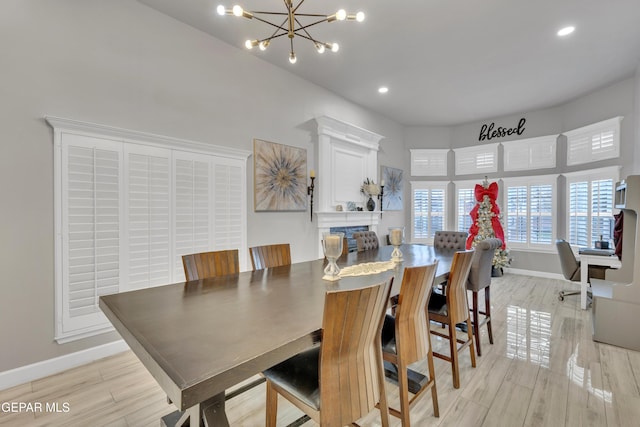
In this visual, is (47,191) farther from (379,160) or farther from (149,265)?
(379,160)

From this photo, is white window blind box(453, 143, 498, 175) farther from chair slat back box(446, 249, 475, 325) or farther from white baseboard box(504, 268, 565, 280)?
chair slat back box(446, 249, 475, 325)

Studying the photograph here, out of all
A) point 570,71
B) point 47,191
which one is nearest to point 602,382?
point 570,71

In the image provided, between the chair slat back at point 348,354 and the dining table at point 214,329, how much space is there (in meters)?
0.09

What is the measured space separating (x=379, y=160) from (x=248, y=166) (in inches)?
131

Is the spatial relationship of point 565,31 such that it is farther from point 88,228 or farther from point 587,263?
point 88,228

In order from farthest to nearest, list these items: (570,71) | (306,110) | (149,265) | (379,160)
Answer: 1. (379,160)
2. (306,110)
3. (570,71)
4. (149,265)

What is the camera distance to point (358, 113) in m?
5.62

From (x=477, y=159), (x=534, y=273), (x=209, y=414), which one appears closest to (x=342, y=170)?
(x=477, y=159)

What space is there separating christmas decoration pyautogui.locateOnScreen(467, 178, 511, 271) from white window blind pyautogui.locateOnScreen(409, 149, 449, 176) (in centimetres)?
117

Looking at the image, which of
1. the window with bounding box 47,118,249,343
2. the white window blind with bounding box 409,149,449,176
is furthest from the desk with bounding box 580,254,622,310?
the window with bounding box 47,118,249,343

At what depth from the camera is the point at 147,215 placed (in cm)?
292

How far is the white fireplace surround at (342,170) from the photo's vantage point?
15.5 feet

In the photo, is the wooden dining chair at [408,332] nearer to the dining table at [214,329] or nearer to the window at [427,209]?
the dining table at [214,329]

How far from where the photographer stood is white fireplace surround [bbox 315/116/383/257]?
471 centimetres
